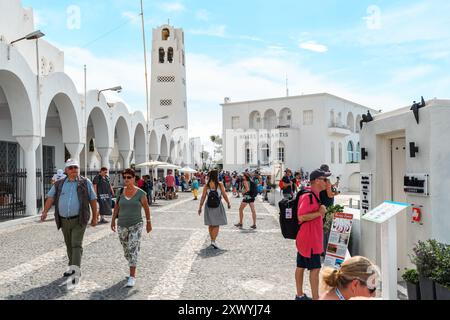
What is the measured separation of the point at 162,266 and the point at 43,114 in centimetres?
898

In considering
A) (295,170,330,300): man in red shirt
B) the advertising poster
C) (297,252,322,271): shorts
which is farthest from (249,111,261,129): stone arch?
(297,252,322,271): shorts

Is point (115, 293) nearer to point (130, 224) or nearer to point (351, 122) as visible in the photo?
point (130, 224)

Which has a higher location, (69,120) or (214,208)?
(69,120)

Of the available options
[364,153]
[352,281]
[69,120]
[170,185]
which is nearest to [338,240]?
[364,153]

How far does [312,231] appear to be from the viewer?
4547mm

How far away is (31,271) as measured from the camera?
622cm

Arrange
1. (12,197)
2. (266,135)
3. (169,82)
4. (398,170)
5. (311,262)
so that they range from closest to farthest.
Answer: (311,262)
(398,170)
(12,197)
(169,82)
(266,135)

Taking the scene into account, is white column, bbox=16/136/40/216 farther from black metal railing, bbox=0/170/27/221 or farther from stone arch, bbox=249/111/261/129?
stone arch, bbox=249/111/261/129

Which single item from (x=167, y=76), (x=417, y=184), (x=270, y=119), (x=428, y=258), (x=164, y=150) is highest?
(x=167, y=76)

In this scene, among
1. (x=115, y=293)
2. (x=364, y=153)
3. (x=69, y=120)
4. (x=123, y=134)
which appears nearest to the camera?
(x=115, y=293)

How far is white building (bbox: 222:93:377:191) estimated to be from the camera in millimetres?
41875

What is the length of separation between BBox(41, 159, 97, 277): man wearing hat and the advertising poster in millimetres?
3454

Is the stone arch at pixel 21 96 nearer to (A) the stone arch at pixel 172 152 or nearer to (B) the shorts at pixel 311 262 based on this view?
(B) the shorts at pixel 311 262

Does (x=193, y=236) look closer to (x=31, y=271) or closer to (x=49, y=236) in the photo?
(x=49, y=236)
